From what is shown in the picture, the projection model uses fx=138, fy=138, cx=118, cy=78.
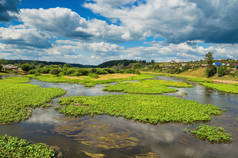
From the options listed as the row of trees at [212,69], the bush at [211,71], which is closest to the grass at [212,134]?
the row of trees at [212,69]

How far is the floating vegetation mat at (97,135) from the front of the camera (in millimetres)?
13453

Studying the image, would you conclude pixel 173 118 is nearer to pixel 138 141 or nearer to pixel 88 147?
pixel 138 141

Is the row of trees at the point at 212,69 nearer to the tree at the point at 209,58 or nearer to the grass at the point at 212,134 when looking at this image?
the tree at the point at 209,58

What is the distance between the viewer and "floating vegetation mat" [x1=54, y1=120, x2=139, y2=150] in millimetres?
13453

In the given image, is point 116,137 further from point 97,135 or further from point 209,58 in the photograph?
point 209,58

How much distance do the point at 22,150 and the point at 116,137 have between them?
27.6 ft

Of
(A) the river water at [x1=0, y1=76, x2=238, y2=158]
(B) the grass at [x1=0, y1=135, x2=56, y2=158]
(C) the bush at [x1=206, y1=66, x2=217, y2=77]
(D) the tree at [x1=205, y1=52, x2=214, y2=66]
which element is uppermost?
(D) the tree at [x1=205, y1=52, x2=214, y2=66]

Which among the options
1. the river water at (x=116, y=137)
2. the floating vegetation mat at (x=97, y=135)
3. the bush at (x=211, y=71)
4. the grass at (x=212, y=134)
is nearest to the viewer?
the river water at (x=116, y=137)

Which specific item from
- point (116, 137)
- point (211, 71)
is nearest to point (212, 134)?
point (116, 137)

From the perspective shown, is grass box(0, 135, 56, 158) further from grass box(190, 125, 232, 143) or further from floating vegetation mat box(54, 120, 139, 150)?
grass box(190, 125, 232, 143)

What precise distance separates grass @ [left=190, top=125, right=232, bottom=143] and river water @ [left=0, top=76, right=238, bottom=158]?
0.63 meters

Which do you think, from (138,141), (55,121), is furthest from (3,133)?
(138,141)

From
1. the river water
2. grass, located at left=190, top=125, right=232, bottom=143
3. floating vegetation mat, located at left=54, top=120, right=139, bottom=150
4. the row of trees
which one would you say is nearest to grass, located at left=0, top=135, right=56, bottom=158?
the river water

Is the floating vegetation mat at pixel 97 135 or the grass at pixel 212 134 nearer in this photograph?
the floating vegetation mat at pixel 97 135
